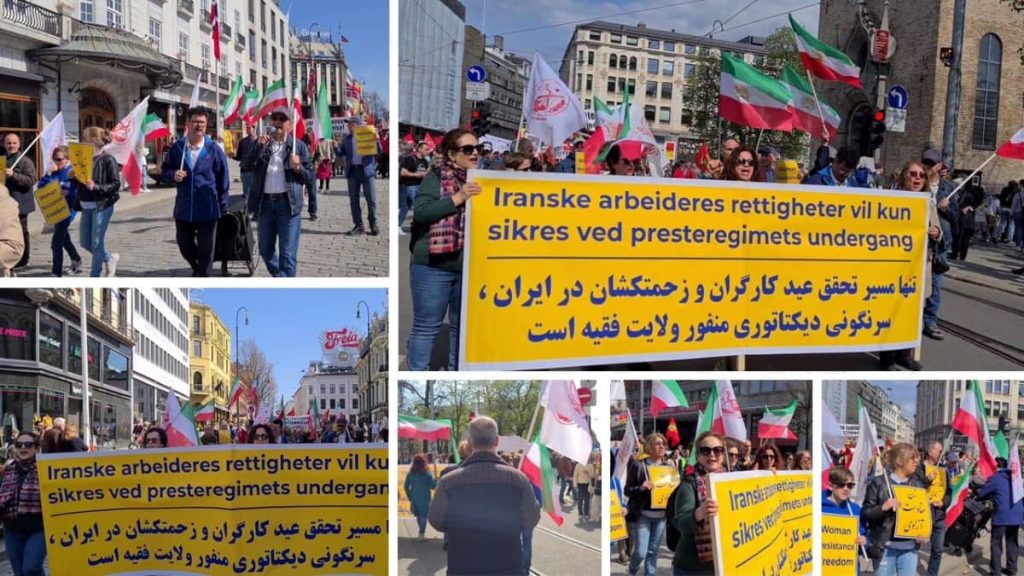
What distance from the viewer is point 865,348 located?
595 centimetres

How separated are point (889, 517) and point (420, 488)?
322 centimetres

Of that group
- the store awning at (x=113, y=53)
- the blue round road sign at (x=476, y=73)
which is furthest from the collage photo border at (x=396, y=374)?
the blue round road sign at (x=476, y=73)

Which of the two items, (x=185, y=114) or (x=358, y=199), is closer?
(x=185, y=114)

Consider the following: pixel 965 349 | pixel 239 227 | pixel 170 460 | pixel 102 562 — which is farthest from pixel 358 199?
pixel 965 349

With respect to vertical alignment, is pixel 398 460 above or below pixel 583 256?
below

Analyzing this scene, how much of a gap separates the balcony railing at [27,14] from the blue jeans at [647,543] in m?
5.89

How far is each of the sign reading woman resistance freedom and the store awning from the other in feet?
12.5

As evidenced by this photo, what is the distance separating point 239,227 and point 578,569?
3.27 meters

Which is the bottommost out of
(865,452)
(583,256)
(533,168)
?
(865,452)

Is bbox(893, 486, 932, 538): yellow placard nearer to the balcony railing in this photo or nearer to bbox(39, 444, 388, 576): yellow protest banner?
bbox(39, 444, 388, 576): yellow protest banner

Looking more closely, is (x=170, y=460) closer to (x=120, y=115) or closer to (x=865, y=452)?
(x=120, y=115)

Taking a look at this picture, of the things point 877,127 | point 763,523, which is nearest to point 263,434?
point 763,523

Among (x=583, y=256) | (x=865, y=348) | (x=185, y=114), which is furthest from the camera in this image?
(x=185, y=114)

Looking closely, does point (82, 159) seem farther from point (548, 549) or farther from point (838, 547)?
point (838, 547)
